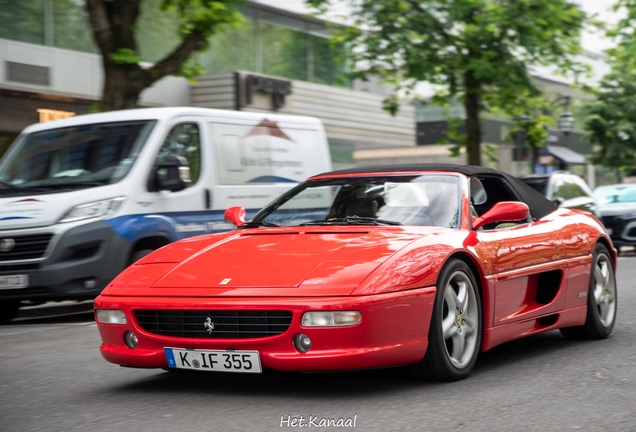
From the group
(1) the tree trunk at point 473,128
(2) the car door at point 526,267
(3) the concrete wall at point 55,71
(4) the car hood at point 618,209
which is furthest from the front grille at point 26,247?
(1) the tree trunk at point 473,128

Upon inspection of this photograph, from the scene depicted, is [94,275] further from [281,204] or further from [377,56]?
[377,56]

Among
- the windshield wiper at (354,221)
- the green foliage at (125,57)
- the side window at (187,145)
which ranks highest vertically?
the green foliage at (125,57)

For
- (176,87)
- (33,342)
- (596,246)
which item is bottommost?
(33,342)

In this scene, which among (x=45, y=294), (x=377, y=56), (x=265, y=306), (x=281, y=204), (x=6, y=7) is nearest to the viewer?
(x=265, y=306)

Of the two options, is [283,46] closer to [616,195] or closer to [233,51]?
[233,51]

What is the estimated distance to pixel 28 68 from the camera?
19.9 meters

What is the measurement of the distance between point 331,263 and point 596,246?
3.06 meters

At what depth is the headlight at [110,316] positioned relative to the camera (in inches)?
211

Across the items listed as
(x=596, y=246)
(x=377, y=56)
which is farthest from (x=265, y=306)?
(x=377, y=56)

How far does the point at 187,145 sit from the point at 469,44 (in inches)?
486

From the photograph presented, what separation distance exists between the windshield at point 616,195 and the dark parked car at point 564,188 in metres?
3.99

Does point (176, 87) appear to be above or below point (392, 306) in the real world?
above

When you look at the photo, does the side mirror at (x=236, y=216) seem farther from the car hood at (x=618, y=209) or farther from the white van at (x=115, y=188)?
the car hood at (x=618, y=209)

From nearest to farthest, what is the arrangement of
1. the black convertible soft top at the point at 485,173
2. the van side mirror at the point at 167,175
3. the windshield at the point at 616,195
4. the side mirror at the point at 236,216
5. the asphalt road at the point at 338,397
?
the asphalt road at the point at 338,397, the black convertible soft top at the point at 485,173, the side mirror at the point at 236,216, the van side mirror at the point at 167,175, the windshield at the point at 616,195
